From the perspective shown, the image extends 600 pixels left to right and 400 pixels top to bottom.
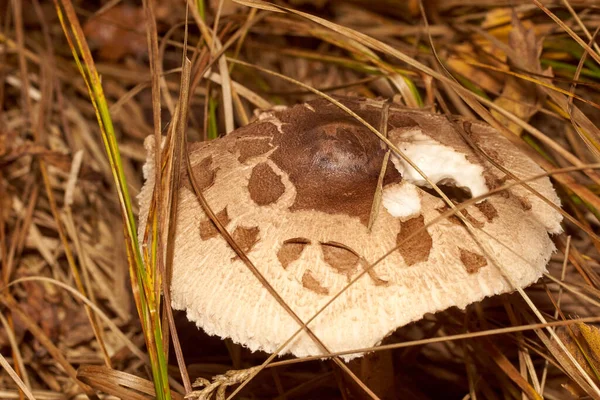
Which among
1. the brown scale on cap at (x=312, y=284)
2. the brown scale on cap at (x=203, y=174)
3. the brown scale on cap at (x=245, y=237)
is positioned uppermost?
the brown scale on cap at (x=203, y=174)

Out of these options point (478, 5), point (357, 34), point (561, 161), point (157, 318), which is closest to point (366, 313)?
point (157, 318)

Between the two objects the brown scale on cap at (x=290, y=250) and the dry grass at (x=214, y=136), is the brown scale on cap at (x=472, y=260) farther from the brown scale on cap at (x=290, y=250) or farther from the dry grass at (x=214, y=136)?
the brown scale on cap at (x=290, y=250)

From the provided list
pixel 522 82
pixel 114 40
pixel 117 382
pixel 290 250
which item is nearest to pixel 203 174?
pixel 290 250

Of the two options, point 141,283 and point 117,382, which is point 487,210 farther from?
point 117,382

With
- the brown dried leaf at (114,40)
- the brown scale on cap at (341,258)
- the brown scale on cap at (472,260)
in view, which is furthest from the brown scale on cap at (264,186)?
the brown dried leaf at (114,40)

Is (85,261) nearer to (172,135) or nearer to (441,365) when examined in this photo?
(172,135)
